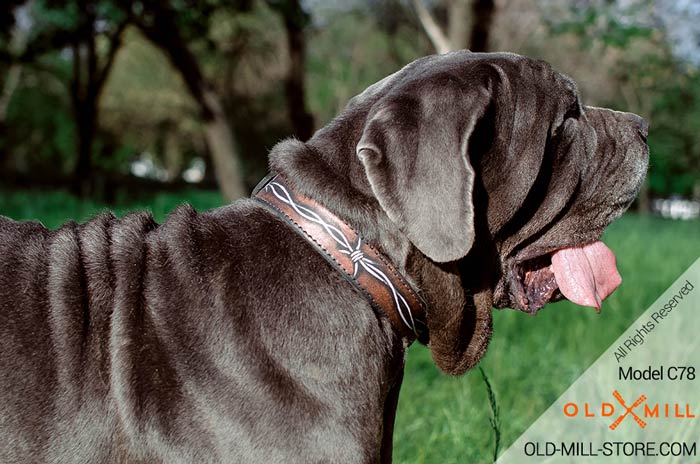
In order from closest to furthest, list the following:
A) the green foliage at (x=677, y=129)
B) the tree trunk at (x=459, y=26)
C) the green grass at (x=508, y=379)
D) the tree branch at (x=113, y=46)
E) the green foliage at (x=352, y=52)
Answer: the green grass at (x=508, y=379) < the tree trunk at (x=459, y=26) < the tree branch at (x=113, y=46) < the green foliage at (x=352, y=52) < the green foliage at (x=677, y=129)

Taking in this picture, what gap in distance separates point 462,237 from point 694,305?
3654 mm

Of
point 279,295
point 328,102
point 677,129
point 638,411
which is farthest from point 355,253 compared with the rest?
point 677,129

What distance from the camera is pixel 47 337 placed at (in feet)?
7.55

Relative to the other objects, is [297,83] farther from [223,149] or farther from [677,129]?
[677,129]

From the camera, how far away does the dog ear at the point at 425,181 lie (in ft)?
7.89

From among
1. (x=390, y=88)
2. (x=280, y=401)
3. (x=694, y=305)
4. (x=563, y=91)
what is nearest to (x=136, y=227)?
(x=280, y=401)

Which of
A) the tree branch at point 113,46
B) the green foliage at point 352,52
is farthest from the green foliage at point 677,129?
the tree branch at point 113,46

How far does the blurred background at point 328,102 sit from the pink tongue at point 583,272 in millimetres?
583

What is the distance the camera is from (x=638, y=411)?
13.4 feet

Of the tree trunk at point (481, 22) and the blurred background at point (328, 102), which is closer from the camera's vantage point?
the blurred background at point (328, 102)

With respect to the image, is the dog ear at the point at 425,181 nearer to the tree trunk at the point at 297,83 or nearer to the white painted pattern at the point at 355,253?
the white painted pattern at the point at 355,253

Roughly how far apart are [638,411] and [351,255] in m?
2.35

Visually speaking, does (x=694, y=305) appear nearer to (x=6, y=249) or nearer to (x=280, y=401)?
(x=280, y=401)

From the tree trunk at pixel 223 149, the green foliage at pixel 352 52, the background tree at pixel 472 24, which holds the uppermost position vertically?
the background tree at pixel 472 24
